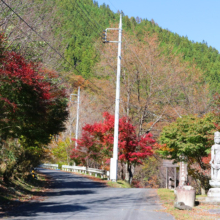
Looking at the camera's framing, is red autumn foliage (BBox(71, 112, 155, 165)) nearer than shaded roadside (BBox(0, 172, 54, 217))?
No

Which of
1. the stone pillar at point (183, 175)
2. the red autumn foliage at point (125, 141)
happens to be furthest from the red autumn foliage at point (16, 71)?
the red autumn foliage at point (125, 141)

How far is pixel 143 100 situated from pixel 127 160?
870 cm

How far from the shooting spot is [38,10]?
26266 mm

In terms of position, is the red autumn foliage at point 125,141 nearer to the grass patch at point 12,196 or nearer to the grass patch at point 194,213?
the grass patch at point 12,196

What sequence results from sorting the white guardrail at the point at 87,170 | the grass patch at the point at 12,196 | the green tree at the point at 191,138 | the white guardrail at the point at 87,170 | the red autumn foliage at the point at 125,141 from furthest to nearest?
the white guardrail at the point at 87,170 < the white guardrail at the point at 87,170 < the red autumn foliage at the point at 125,141 < the green tree at the point at 191,138 < the grass patch at the point at 12,196

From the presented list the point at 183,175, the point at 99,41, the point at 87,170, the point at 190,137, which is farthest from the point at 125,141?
the point at 99,41

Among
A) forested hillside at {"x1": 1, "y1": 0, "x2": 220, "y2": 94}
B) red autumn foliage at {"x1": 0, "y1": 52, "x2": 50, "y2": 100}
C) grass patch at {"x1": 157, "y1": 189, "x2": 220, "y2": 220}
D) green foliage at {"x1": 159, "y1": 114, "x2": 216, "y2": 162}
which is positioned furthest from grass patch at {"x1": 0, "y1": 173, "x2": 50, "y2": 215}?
forested hillside at {"x1": 1, "y1": 0, "x2": 220, "y2": 94}

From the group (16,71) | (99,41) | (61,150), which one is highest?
(99,41)

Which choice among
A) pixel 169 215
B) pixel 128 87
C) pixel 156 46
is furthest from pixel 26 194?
pixel 156 46

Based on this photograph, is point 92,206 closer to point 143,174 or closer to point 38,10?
point 38,10

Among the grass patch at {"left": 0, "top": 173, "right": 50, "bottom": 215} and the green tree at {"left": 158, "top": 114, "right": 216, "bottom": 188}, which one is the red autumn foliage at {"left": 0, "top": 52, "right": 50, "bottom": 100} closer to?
the grass patch at {"left": 0, "top": 173, "right": 50, "bottom": 215}

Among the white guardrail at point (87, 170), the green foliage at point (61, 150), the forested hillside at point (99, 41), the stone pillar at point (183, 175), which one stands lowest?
the white guardrail at point (87, 170)

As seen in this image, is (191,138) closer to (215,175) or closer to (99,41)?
(215,175)

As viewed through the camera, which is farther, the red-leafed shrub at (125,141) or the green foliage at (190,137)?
the red-leafed shrub at (125,141)
